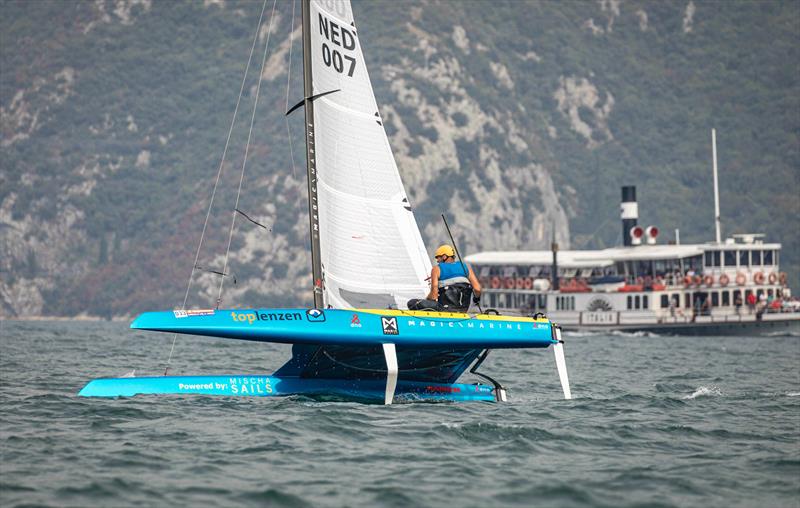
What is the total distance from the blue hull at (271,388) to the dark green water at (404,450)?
14.1 inches

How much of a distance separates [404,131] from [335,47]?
12045cm

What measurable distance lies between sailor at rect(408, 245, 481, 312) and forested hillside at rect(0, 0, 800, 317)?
98105 millimetres

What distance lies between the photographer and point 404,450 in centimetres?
1484

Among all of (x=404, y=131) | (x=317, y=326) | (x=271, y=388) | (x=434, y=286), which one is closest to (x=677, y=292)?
(x=434, y=286)

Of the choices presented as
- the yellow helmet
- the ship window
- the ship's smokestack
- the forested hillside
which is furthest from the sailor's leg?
the forested hillside

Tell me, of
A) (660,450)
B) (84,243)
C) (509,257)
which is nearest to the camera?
(660,450)

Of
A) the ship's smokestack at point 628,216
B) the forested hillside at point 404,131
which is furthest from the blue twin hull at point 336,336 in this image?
the forested hillside at point 404,131

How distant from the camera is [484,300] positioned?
246 ft

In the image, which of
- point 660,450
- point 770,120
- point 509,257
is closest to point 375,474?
point 660,450

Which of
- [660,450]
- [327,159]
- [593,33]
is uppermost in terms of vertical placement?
[593,33]

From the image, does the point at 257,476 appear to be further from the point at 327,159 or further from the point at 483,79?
the point at 483,79

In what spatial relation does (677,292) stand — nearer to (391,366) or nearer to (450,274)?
(450,274)

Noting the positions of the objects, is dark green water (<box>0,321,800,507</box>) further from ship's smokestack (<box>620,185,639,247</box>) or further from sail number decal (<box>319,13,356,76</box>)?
ship's smokestack (<box>620,185,639,247</box>)

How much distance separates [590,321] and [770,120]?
11421 centimetres
